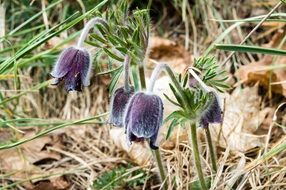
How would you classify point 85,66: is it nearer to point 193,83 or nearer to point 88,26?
point 88,26

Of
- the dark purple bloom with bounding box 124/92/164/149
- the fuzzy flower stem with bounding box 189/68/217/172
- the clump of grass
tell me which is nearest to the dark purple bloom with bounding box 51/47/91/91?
the dark purple bloom with bounding box 124/92/164/149

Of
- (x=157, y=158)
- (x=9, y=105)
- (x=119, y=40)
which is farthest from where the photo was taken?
(x=9, y=105)

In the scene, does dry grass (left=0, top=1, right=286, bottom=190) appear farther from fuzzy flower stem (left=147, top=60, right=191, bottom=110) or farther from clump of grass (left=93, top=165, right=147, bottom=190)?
fuzzy flower stem (left=147, top=60, right=191, bottom=110)

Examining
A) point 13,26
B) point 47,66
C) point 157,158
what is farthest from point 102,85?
point 157,158

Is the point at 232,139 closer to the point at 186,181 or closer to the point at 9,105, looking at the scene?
the point at 186,181

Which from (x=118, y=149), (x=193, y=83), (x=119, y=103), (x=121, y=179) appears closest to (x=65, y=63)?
(x=119, y=103)

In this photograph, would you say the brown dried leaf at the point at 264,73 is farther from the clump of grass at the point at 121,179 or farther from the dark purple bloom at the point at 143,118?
the dark purple bloom at the point at 143,118
